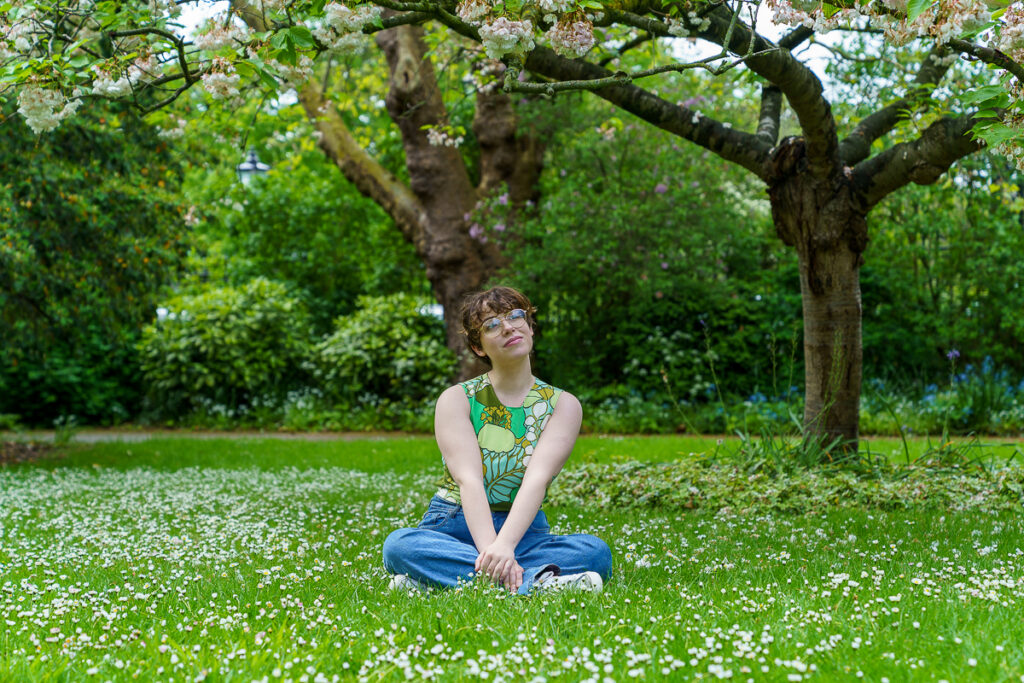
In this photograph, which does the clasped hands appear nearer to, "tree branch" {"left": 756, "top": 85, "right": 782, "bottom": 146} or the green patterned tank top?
the green patterned tank top

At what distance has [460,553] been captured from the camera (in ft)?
10.8

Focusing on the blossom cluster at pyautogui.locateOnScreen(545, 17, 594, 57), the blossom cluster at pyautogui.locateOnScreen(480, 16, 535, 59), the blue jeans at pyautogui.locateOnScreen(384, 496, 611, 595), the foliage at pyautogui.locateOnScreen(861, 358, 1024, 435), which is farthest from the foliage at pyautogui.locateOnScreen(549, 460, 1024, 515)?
the foliage at pyautogui.locateOnScreen(861, 358, 1024, 435)

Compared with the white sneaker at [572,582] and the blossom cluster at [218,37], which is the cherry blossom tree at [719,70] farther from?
the white sneaker at [572,582]

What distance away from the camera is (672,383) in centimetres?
1186

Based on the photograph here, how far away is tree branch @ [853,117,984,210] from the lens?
536cm

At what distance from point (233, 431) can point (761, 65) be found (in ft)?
33.0

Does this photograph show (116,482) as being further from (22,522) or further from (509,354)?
(509,354)

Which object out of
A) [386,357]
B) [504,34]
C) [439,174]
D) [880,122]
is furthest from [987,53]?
[386,357]

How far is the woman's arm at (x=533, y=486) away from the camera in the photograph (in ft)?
10.2

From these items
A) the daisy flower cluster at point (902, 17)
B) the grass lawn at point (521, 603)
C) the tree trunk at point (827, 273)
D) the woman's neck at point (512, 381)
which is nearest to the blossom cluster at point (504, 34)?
the daisy flower cluster at point (902, 17)

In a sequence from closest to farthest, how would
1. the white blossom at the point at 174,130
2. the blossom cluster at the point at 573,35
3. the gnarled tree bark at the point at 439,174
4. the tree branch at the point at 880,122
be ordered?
the blossom cluster at the point at 573,35 → the tree branch at the point at 880,122 → the white blossom at the point at 174,130 → the gnarled tree bark at the point at 439,174

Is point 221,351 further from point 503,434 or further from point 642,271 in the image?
point 503,434

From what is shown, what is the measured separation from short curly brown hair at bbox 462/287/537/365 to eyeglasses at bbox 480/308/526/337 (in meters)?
0.02

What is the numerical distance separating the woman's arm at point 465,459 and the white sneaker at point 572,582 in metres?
0.24
